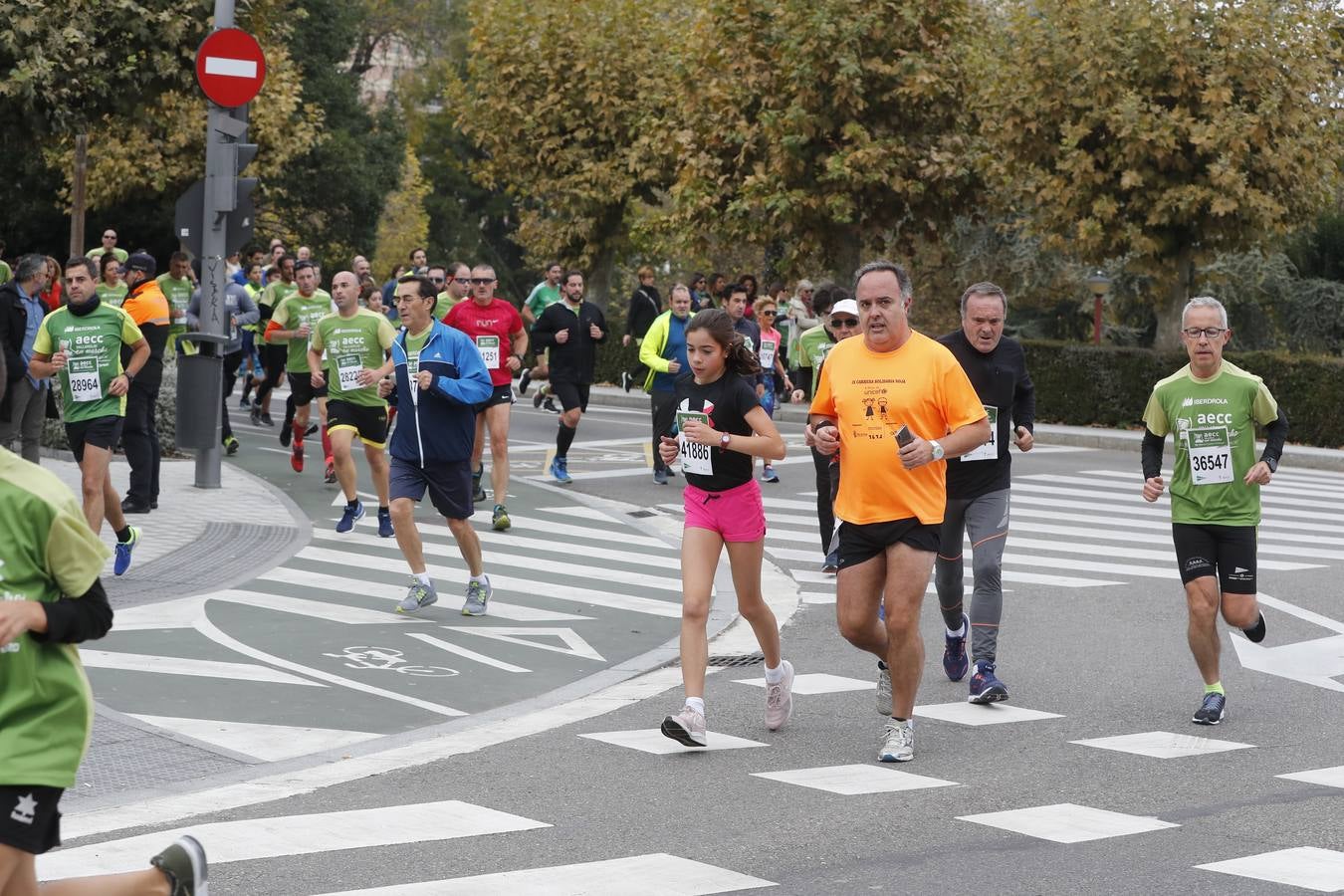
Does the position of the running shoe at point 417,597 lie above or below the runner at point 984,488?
below

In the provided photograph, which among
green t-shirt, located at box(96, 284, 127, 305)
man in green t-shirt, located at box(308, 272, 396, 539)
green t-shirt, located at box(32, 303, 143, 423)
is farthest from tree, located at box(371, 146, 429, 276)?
green t-shirt, located at box(32, 303, 143, 423)

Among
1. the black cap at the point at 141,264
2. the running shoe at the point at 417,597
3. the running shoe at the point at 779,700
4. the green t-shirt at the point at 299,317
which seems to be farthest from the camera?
the green t-shirt at the point at 299,317

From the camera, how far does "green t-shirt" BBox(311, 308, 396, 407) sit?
46.1 feet

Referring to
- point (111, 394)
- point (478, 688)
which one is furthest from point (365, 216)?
point (478, 688)

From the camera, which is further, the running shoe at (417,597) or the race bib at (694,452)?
the running shoe at (417,597)

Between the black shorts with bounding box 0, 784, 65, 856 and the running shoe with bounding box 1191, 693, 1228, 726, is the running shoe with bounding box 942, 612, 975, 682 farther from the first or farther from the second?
the black shorts with bounding box 0, 784, 65, 856

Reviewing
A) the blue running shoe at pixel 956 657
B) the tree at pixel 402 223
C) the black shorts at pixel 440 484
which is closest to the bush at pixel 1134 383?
the black shorts at pixel 440 484

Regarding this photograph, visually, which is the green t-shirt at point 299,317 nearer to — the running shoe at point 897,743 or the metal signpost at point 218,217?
the metal signpost at point 218,217

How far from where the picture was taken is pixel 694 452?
825 cm

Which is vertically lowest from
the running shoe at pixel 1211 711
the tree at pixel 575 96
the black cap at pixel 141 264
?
the running shoe at pixel 1211 711

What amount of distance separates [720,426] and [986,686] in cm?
182

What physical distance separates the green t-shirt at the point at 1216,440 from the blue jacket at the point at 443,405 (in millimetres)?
4130

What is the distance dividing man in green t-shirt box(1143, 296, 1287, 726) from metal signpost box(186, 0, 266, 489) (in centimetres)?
893

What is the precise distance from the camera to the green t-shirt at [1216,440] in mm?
8664
